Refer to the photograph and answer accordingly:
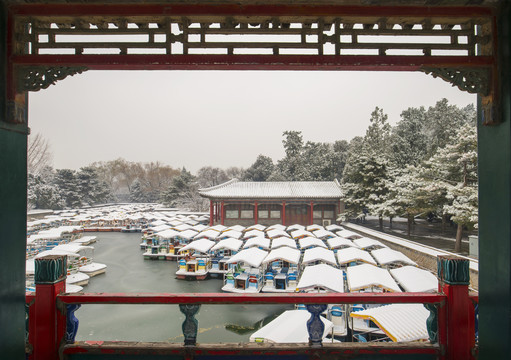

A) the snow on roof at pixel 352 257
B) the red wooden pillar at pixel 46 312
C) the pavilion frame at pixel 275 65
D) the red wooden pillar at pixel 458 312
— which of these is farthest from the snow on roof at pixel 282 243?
the red wooden pillar at pixel 46 312

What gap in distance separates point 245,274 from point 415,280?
6.48 meters

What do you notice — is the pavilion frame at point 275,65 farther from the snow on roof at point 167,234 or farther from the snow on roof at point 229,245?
the snow on roof at point 167,234

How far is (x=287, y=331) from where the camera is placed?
6570 mm

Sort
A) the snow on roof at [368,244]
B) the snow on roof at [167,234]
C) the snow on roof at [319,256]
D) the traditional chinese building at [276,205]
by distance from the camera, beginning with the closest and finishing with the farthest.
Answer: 1. the snow on roof at [319,256]
2. the snow on roof at [368,244]
3. the snow on roof at [167,234]
4. the traditional chinese building at [276,205]

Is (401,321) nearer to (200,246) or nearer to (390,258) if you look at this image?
(390,258)

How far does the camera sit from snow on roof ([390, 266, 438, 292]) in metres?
9.12

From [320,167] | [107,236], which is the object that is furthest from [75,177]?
[320,167]

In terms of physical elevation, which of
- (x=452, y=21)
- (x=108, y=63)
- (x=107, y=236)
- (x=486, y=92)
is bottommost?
(x=107, y=236)

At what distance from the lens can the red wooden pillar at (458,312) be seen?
2354 millimetres

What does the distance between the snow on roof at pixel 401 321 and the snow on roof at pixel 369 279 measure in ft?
7.49

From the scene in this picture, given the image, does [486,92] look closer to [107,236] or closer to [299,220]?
[299,220]

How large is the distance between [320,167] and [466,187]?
28638mm

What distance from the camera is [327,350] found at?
235 cm

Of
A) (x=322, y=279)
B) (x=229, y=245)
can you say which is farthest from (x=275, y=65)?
(x=229, y=245)
